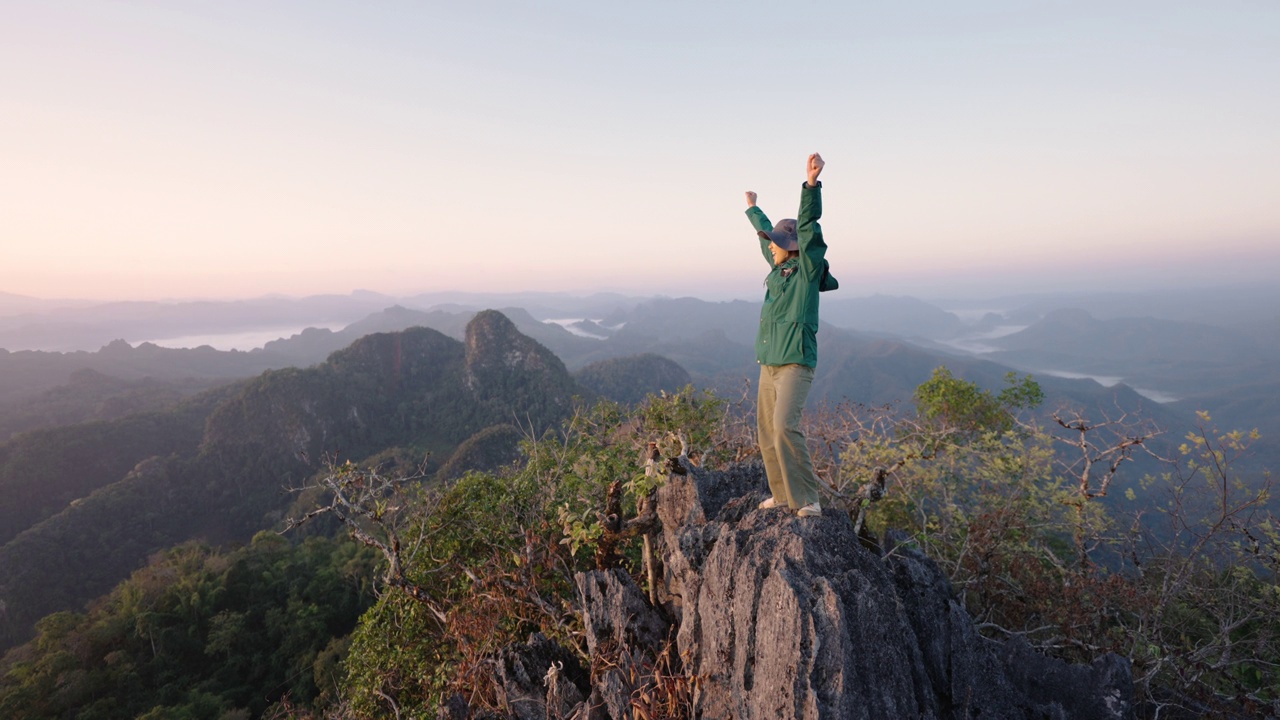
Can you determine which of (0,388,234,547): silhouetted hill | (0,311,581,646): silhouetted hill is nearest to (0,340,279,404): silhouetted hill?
(0,388,234,547): silhouetted hill

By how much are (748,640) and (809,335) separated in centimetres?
276

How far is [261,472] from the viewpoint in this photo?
3455 inches

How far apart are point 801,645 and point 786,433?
1768 millimetres

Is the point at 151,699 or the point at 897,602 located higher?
the point at 897,602

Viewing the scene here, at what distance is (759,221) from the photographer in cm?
523

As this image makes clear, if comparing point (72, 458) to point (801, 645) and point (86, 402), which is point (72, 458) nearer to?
point (86, 402)

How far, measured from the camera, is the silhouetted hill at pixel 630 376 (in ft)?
404

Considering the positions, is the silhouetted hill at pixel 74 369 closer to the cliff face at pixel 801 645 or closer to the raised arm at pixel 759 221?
the cliff face at pixel 801 645

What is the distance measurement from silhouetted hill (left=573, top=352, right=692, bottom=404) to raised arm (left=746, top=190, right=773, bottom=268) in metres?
111

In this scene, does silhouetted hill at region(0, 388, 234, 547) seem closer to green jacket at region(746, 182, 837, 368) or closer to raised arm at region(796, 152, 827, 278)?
green jacket at region(746, 182, 837, 368)

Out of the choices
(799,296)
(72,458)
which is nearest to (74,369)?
(72,458)

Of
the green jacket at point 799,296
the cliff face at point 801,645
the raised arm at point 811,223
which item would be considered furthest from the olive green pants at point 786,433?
the raised arm at point 811,223

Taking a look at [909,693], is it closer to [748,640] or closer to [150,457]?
[748,640]

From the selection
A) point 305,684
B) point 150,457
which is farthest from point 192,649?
point 150,457
